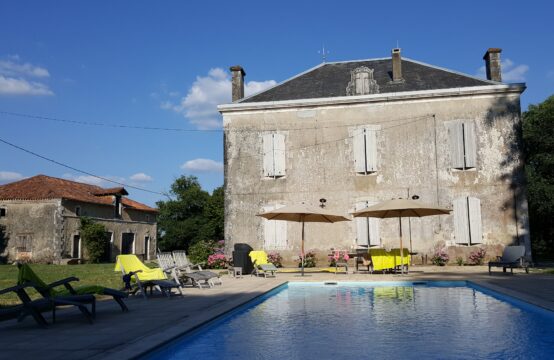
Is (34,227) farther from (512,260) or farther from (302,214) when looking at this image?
(512,260)

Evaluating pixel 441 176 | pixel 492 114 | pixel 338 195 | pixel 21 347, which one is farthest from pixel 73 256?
pixel 21 347

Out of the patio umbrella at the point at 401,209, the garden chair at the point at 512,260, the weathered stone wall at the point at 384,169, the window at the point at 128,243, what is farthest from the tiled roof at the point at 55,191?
the garden chair at the point at 512,260

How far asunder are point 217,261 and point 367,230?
5595mm

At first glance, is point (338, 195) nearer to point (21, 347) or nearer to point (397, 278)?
point (397, 278)

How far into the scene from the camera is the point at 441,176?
17422 millimetres

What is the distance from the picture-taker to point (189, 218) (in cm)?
4675

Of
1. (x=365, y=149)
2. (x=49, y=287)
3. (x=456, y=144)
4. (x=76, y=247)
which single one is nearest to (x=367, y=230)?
(x=365, y=149)

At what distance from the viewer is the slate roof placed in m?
18.1

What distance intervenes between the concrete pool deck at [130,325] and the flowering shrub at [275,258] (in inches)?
297

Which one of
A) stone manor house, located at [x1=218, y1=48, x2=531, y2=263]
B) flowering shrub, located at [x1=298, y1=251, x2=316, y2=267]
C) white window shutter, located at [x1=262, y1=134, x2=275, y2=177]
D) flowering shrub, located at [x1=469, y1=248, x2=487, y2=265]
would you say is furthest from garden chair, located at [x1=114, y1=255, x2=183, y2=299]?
flowering shrub, located at [x1=469, y1=248, x2=487, y2=265]

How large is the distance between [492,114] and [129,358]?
16262mm

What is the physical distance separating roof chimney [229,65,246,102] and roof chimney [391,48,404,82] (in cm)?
610

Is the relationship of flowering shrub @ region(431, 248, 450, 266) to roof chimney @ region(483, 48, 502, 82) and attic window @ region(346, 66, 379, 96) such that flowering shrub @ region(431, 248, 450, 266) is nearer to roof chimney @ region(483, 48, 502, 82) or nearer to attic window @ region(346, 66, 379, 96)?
attic window @ region(346, 66, 379, 96)

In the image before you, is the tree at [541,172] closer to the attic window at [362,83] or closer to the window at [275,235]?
the attic window at [362,83]
